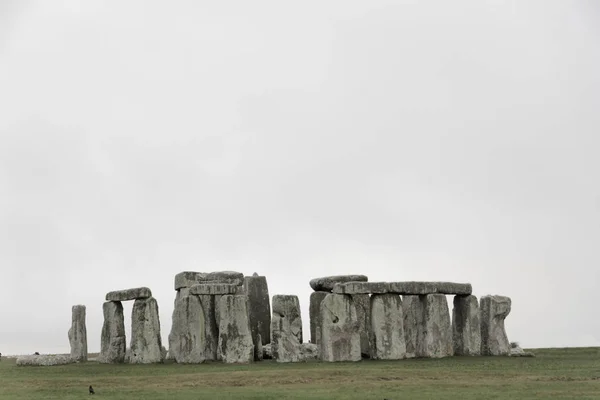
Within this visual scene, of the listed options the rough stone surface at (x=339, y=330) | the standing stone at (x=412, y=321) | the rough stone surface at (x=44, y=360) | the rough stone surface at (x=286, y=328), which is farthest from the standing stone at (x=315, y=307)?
the rough stone surface at (x=44, y=360)

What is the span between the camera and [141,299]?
111ft

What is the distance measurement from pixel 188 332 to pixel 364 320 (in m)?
5.56

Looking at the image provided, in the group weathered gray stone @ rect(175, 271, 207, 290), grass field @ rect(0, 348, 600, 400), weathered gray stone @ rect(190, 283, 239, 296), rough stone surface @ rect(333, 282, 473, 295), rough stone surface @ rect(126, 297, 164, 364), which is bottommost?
grass field @ rect(0, 348, 600, 400)

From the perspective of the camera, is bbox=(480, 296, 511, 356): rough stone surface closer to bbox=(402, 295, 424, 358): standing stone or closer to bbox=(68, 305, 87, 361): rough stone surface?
bbox=(402, 295, 424, 358): standing stone

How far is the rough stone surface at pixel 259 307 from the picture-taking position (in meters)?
34.9

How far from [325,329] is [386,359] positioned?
87.7 inches

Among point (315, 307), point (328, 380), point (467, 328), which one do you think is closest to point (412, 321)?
point (467, 328)

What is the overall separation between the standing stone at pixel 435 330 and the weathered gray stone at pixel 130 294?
8851mm

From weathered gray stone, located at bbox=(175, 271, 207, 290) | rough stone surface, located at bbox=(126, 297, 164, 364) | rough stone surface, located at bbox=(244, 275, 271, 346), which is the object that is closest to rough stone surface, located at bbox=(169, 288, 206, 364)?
rough stone surface, located at bbox=(126, 297, 164, 364)

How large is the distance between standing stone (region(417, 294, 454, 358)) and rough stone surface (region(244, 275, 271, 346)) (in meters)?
5.36

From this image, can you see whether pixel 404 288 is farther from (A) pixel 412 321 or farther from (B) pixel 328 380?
(B) pixel 328 380

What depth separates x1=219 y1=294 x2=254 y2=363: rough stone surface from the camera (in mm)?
31422

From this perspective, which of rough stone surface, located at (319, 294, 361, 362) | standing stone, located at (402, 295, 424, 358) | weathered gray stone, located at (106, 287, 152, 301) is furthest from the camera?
weathered gray stone, located at (106, 287, 152, 301)

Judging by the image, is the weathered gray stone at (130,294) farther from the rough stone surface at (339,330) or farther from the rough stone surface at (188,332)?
the rough stone surface at (339,330)
